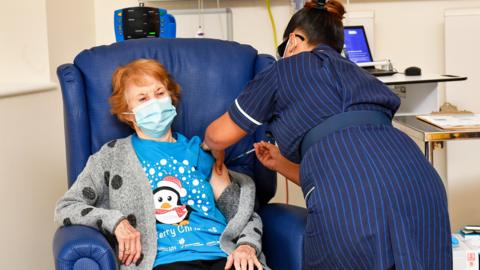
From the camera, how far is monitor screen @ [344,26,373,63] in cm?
314

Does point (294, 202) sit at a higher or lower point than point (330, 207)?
lower

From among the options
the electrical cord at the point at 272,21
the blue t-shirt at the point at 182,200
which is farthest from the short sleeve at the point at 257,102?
the electrical cord at the point at 272,21

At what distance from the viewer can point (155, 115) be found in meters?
1.90

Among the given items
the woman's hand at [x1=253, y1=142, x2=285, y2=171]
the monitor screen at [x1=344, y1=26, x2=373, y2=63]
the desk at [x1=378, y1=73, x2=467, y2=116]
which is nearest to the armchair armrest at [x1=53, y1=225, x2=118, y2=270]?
the woman's hand at [x1=253, y1=142, x2=285, y2=171]

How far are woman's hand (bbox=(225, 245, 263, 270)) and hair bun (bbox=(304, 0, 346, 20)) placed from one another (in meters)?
0.67

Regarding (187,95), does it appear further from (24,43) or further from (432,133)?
(24,43)

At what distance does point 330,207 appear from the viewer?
1.58m

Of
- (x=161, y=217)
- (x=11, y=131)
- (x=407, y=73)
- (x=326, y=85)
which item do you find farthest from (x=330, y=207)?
(x=407, y=73)

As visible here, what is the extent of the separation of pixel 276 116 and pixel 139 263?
→ 525 millimetres

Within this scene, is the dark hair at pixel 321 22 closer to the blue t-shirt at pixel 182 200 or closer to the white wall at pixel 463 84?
the blue t-shirt at pixel 182 200

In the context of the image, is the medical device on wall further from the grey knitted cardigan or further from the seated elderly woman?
the grey knitted cardigan

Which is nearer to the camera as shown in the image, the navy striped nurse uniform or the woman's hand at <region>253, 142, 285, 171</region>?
the navy striped nurse uniform

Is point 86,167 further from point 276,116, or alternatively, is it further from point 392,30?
point 392,30

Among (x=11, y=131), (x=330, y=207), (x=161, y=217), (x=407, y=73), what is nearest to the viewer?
(x=330, y=207)
